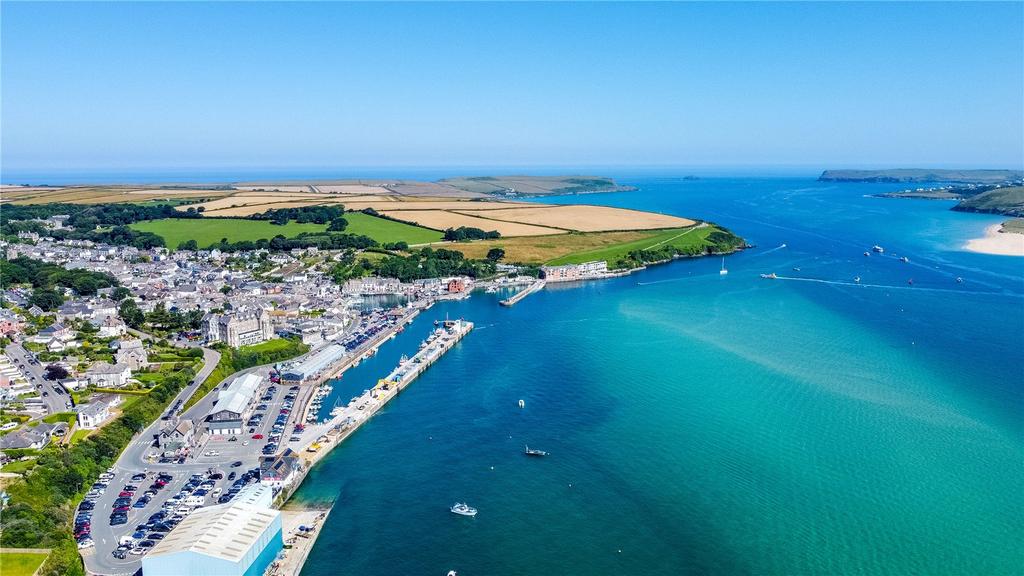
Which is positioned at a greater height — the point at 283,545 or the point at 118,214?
the point at 118,214

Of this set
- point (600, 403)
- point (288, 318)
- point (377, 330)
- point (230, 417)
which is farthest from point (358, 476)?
point (288, 318)

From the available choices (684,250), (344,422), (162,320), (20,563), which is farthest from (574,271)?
(20,563)

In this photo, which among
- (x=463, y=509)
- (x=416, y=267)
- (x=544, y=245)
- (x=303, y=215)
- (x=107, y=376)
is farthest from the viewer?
(x=303, y=215)

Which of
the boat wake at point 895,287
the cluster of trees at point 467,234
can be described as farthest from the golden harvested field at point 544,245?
the boat wake at point 895,287

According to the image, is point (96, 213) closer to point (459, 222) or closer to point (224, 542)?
point (459, 222)

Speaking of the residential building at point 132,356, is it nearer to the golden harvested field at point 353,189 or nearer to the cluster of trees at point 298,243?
the cluster of trees at point 298,243

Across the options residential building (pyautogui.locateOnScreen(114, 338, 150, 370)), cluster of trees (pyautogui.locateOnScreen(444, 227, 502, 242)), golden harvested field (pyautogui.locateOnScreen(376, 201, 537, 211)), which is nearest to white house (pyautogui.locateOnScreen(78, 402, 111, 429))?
residential building (pyautogui.locateOnScreen(114, 338, 150, 370))

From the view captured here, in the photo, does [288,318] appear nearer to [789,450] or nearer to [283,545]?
[283,545]
